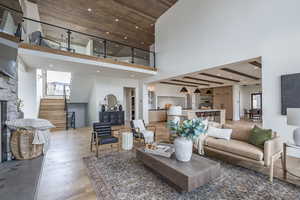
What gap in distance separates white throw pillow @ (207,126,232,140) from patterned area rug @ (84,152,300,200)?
0.69 m

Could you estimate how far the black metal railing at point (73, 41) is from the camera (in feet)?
15.3

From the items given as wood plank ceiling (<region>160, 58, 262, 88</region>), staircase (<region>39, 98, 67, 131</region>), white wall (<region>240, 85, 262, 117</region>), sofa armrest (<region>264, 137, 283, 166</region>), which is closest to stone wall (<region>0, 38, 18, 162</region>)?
staircase (<region>39, 98, 67, 131</region>)

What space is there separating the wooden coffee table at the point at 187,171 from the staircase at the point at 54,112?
6.32 metres

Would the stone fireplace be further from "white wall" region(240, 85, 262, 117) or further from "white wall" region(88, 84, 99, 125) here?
"white wall" region(240, 85, 262, 117)

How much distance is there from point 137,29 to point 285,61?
19.9ft

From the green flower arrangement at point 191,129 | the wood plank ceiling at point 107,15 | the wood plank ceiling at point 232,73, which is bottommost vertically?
the green flower arrangement at point 191,129

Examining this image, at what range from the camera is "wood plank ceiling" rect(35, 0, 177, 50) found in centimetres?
529

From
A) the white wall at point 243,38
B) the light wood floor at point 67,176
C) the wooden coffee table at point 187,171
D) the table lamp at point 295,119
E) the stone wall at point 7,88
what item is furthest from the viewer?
the white wall at point 243,38

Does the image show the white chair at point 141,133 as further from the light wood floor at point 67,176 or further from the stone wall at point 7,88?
the stone wall at point 7,88

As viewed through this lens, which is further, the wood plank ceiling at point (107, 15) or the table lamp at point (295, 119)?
the wood plank ceiling at point (107, 15)

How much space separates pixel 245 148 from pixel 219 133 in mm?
780

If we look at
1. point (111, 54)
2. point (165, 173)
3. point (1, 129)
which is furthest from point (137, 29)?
point (165, 173)

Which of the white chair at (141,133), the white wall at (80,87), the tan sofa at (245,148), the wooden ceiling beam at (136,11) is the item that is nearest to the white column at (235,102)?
the wooden ceiling beam at (136,11)

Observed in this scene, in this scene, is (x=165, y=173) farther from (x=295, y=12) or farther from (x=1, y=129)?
(x=295, y=12)
